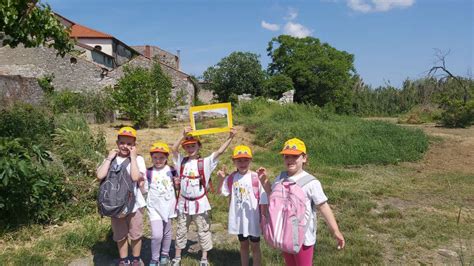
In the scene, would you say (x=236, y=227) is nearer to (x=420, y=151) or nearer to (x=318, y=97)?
(x=420, y=151)

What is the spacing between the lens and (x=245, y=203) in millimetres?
3750

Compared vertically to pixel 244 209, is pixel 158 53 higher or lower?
higher

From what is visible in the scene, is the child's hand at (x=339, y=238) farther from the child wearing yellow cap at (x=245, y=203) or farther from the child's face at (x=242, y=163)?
the child's face at (x=242, y=163)

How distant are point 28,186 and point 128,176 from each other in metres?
1.72

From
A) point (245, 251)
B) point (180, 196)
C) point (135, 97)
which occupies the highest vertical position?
point (135, 97)

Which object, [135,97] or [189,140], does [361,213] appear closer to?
[189,140]

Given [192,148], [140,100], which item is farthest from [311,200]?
[140,100]

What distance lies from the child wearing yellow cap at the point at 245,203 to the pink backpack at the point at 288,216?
0.60 meters

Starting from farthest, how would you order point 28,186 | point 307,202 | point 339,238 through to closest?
point 28,186 < point 307,202 < point 339,238

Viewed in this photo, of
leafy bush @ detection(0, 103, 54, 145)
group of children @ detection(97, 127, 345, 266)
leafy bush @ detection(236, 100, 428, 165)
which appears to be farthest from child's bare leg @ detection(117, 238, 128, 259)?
leafy bush @ detection(236, 100, 428, 165)

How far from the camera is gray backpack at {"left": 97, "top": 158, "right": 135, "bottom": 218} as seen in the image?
3.67 metres

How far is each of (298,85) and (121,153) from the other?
30909 mm

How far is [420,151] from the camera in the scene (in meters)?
11.1

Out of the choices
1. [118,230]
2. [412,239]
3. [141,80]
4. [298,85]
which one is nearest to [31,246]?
[118,230]
